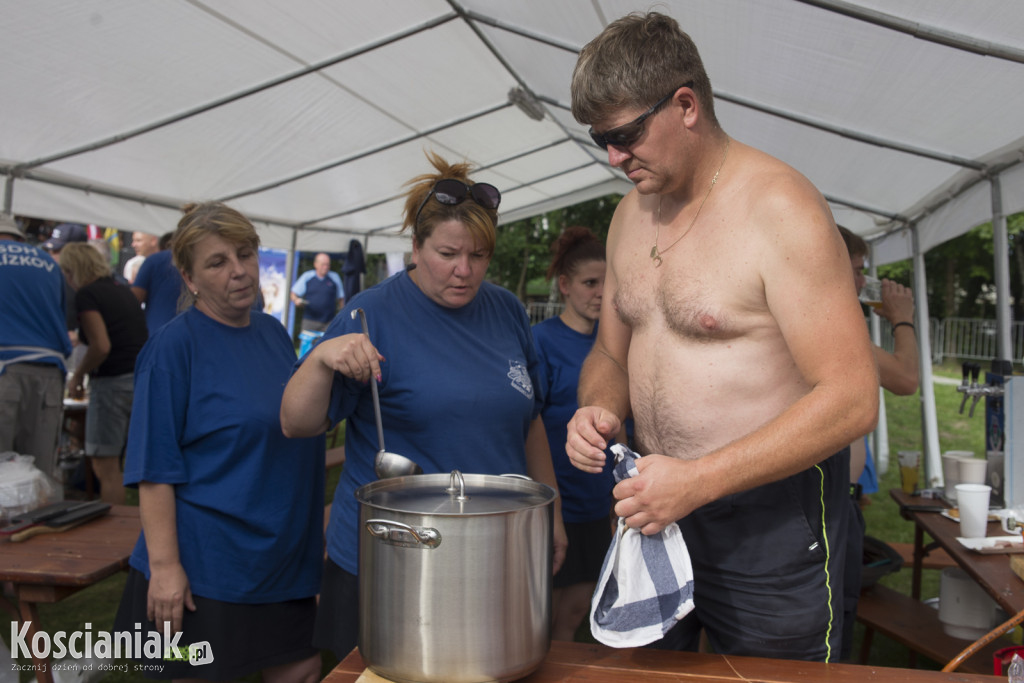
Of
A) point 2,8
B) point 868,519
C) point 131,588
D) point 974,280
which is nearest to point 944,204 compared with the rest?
point 868,519

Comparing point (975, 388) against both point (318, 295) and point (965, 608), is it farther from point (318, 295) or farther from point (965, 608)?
point (318, 295)

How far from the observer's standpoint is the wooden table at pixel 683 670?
1.34 metres

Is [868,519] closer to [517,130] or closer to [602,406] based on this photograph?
[517,130]

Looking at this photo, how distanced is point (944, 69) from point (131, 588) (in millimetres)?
3532

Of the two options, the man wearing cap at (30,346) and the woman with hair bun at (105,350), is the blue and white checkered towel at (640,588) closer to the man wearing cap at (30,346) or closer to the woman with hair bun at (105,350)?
the man wearing cap at (30,346)

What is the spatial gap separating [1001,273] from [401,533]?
418cm

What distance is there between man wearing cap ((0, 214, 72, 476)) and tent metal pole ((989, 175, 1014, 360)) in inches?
207

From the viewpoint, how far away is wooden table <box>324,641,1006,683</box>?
4.41 ft

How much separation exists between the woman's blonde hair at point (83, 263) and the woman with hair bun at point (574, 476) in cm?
378

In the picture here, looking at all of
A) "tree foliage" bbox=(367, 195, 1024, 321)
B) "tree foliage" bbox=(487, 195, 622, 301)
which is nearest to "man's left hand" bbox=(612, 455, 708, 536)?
"tree foliage" bbox=(367, 195, 1024, 321)

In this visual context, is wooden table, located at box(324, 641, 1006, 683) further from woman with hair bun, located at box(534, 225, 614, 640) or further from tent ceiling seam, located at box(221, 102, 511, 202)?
tent ceiling seam, located at box(221, 102, 511, 202)

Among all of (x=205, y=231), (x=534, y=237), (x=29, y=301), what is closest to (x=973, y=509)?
(x=205, y=231)

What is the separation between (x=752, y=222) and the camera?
1.50 meters

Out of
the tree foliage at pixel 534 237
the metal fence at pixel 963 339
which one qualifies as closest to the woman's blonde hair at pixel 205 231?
the tree foliage at pixel 534 237
